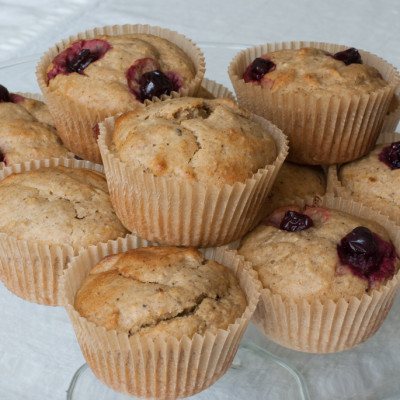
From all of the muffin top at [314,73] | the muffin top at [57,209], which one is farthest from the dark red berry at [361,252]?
the muffin top at [57,209]

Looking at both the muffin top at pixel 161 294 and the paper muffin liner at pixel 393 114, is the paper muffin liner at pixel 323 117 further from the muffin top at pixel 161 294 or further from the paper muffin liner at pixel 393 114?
the muffin top at pixel 161 294

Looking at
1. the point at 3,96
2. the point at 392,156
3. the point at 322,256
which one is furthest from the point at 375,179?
the point at 3,96

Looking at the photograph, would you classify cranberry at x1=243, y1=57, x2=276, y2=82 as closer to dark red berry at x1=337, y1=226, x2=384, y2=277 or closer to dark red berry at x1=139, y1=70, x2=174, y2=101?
dark red berry at x1=139, y1=70, x2=174, y2=101

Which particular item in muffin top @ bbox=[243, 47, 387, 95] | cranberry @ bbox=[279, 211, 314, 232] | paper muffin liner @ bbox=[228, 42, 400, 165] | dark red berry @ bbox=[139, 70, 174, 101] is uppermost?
muffin top @ bbox=[243, 47, 387, 95]

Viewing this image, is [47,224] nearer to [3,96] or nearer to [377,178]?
[3,96]

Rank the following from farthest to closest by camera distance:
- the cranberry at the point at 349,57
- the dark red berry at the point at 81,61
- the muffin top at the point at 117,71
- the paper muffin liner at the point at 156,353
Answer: the cranberry at the point at 349,57
the dark red berry at the point at 81,61
the muffin top at the point at 117,71
the paper muffin liner at the point at 156,353

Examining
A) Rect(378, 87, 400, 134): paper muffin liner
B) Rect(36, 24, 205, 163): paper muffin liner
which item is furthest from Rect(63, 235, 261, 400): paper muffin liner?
Rect(378, 87, 400, 134): paper muffin liner

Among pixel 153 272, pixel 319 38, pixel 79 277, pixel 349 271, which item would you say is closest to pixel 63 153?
pixel 79 277
